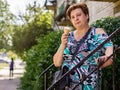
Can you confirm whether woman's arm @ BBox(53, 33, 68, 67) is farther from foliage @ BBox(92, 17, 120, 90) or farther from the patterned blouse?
foliage @ BBox(92, 17, 120, 90)

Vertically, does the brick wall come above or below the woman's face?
above

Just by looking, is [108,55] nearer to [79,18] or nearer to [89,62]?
[89,62]

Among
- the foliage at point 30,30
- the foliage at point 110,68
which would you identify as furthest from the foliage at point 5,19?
the foliage at point 110,68

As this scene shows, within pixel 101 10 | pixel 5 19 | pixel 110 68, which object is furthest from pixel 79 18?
pixel 5 19

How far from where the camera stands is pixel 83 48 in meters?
3.58

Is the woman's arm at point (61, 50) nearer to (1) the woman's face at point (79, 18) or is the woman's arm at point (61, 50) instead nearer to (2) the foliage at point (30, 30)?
(1) the woman's face at point (79, 18)

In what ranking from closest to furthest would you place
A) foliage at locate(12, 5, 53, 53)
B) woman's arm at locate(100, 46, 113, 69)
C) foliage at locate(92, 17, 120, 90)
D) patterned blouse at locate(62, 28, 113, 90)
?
woman's arm at locate(100, 46, 113, 69), patterned blouse at locate(62, 28, 113, 90), foliage at locate(92, 17, 120, 90), foliage at locate(12, 5, 53, 53)

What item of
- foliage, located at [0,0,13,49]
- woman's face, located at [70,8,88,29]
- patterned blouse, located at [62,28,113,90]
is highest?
foliage, located at [0,0,13,49]

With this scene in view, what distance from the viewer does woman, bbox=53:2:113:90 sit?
3.56 m

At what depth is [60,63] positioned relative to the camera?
12.4 feet

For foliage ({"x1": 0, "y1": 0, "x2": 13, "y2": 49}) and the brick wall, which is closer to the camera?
the brick wall

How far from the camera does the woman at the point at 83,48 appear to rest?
11.7 feet

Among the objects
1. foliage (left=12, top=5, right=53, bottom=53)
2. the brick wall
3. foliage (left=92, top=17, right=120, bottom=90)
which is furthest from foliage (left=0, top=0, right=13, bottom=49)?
foliage (left=92, top=17, right=120, bottom=90)

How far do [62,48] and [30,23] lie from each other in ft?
95.0
